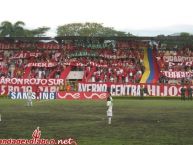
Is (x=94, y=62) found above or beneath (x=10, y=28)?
beneath

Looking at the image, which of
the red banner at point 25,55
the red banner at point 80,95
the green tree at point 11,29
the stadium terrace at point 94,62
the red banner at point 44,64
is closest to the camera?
the red banner at point 80,95

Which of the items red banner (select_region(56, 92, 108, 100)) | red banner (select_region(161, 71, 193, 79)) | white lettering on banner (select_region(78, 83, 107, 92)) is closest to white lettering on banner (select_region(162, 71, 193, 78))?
red banner (select_region(161, 71, 193, 79))

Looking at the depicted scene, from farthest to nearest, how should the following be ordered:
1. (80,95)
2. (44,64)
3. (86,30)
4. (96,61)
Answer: (86,30) → (96,61) → (44,64) → (80,95)

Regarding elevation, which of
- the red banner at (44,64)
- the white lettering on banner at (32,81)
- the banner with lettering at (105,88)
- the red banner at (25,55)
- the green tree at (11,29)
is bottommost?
the banner with lettering at (105,88)

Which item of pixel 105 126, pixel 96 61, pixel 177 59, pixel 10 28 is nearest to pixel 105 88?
pixel 96 61

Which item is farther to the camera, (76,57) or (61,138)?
(76,57)

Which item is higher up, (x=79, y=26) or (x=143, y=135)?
(x=79, y=26)

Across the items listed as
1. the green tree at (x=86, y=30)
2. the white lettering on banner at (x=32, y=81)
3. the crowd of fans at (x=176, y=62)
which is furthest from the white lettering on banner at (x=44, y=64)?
the green tree at (x=86, y=30)

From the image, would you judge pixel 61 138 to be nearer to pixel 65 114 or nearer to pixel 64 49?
pixel 65 114

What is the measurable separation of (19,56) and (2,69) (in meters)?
4.84

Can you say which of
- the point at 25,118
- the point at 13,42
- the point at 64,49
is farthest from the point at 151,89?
the point at 25,118

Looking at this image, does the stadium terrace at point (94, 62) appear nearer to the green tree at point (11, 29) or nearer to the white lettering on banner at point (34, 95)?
the white lettering on banner at point (34, 95)

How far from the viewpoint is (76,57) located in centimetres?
7438

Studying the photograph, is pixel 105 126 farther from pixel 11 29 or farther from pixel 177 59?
pixel 11 29
